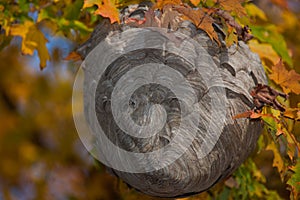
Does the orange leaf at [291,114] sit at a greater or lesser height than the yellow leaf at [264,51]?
greater

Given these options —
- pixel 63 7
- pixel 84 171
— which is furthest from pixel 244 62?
pixel 84 171

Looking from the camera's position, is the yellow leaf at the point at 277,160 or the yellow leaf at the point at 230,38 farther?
the yellow leaf at the point at 277,160

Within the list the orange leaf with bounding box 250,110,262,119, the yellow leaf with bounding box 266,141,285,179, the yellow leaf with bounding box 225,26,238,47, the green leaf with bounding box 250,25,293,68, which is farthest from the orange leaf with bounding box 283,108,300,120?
the green leaf with bounding box 250,25,293,68

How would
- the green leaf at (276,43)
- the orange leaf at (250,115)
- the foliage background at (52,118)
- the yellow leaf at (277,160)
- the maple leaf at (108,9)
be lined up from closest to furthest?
the orange leaf at (250,115) → the maple leaf at (108,9) → the yellow leaf at (277,160) → the green leaf at (276,43) → the foliage background at (52,118)

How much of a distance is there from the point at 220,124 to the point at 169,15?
34 cm

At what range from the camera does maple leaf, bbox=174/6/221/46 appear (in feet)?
6.33

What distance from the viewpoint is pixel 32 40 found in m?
2.58

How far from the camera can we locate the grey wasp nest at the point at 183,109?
75.9 inches

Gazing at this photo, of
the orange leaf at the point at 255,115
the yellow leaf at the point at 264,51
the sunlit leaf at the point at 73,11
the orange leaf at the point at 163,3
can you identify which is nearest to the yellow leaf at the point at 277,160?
the yellow leaf at the point at 264,51

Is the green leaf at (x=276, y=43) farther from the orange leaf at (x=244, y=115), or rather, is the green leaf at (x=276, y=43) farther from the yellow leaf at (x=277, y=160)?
the orange leaf at (x=244, y=115)

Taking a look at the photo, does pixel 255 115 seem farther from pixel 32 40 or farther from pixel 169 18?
pixel 32 40

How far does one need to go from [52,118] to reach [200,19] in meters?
3.60

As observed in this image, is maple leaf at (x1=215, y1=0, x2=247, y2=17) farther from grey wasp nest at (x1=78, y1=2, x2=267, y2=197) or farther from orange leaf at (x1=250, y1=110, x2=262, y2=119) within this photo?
orange leaf at (x1=250, y1=110, x2=262, y2=119)

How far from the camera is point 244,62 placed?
6.82 feet
